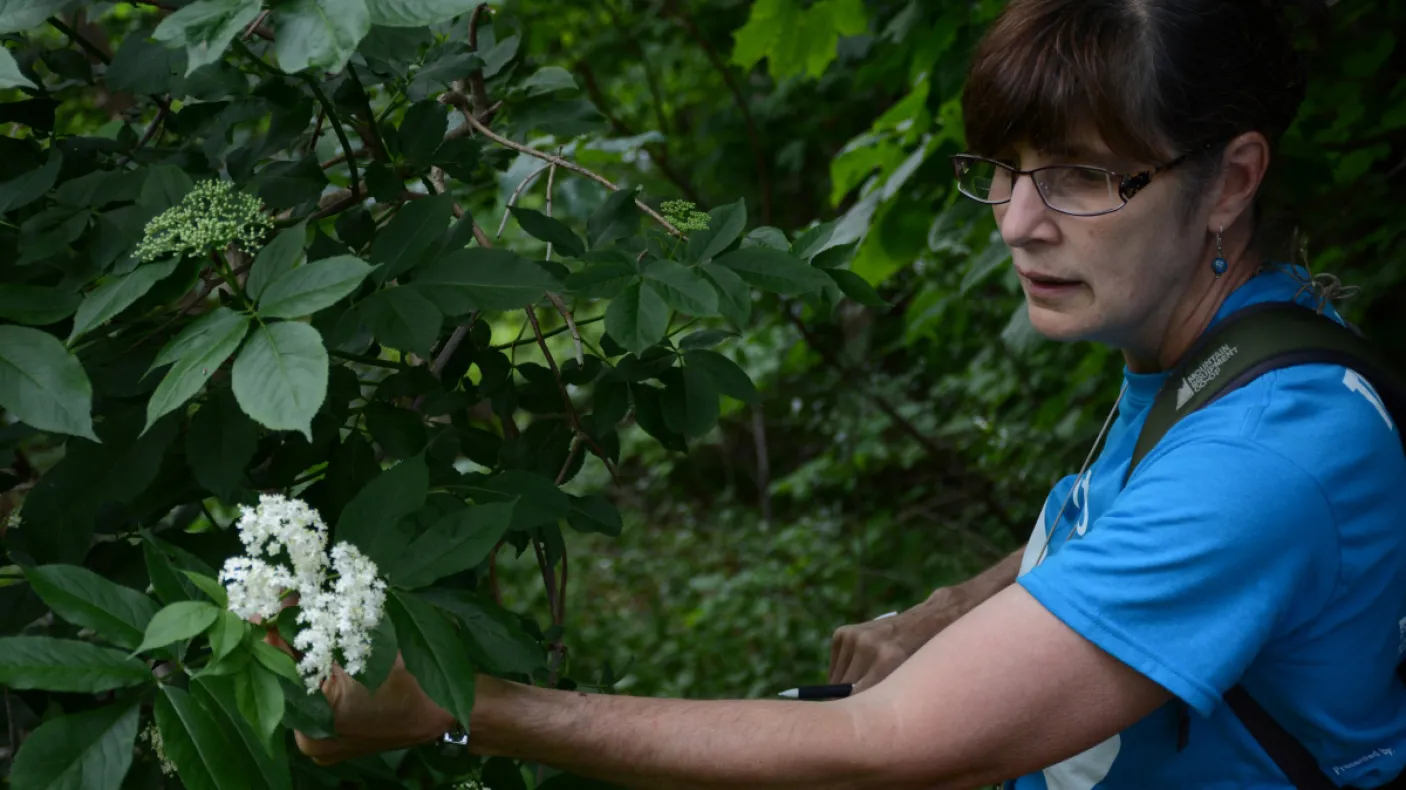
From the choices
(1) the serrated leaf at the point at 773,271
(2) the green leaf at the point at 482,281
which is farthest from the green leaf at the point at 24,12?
(1) the serrated leaf at the point at 773,271

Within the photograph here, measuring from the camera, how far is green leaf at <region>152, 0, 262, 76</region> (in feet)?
3.60

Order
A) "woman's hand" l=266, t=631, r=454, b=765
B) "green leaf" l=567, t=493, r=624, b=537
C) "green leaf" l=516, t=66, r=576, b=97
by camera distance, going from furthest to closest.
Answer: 1. "green leaf" l=516, t=66, r=576, b=97
2. "green leaf" l=567, t=493, r=624, b=537
3. "woman's hand" l=266, t=631, r=454, b=765

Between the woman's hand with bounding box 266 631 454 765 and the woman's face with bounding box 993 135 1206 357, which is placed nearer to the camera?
the woman's hand with bounding box 266 631 454 765

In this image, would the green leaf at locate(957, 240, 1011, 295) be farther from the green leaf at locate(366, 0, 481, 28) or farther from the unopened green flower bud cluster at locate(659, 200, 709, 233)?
the green leaf at locate(366, 0, 481, 28)

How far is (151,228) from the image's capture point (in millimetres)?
1276

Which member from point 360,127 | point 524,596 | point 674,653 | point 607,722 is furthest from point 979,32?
point 524,596

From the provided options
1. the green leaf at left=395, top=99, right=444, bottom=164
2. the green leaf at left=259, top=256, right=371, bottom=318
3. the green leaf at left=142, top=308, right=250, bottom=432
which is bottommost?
the green leaf at left=395, top=99, right=444, bottom=164

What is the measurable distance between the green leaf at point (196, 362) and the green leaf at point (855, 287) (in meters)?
0.83

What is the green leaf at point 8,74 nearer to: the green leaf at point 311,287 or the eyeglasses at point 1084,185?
the green leaf at point 311,287

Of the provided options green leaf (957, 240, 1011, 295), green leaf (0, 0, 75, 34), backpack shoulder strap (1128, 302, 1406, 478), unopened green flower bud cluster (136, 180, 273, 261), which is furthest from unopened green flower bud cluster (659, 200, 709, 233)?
green leaf (957, 240, 1011, 295)

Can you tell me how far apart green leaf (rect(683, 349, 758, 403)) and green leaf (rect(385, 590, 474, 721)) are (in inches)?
25.5

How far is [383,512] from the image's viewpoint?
1.24 m

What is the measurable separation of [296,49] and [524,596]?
18.9 ft

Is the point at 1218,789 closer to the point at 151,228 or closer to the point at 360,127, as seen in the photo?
the point at 151,228
